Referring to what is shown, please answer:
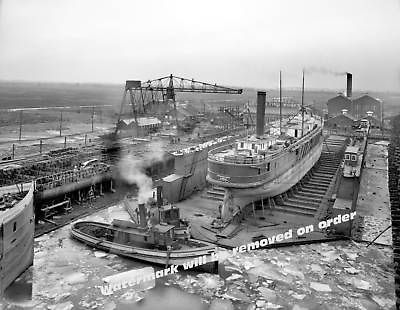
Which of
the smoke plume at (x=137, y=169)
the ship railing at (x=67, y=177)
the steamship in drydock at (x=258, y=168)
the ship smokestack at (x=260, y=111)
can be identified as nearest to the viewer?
the steamship in drydock at (x=258, y=168)

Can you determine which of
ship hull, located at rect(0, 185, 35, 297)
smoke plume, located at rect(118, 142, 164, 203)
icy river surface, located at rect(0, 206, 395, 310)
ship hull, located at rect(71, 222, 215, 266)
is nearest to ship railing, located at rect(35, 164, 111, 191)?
smoke plume, located at rect(118, 142, 164, 203)

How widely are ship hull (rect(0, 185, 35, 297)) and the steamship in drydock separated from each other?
361 inches

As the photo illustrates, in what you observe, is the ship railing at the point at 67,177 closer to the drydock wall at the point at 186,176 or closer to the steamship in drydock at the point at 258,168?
the drydock wall at the point at 186,176

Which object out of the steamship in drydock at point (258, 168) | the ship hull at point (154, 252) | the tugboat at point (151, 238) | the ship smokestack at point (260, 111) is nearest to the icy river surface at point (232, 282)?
the ship hull at point (154, 252)

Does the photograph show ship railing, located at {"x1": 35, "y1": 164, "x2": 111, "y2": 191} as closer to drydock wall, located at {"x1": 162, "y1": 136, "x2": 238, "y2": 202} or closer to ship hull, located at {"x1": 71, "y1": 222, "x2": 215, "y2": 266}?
drydock wall, located at {"x1": 162, "y1": 136, "x2": 238, "y2": 202}

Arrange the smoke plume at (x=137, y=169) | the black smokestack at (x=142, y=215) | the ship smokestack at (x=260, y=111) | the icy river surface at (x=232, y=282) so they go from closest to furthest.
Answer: the icy river surface at (x=232, y=282) < the black smokestack at (x=142, y=215) < the ship smokestack at (x=260, y=111) < the smoke plume at (x=137, y=169)

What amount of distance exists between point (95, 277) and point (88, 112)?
70.7 meters

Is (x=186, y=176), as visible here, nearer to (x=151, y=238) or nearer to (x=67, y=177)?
(x=67, y=177)

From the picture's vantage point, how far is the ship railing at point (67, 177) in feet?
71.3

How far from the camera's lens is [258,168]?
2008 cm

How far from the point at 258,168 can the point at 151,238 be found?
719cm

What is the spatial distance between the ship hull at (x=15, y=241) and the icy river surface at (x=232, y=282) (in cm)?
46

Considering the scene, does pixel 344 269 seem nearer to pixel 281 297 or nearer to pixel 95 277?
pixel 281 297

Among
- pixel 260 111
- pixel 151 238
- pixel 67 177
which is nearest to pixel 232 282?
pixel 151 238
